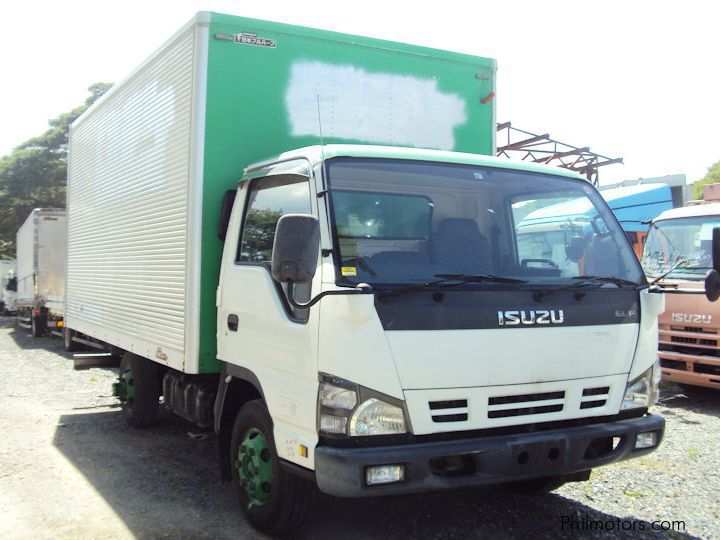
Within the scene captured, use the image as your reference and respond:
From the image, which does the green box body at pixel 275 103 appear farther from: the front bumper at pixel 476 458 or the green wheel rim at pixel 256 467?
the front bumper at pixel 476 458

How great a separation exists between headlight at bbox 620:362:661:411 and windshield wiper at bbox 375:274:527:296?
3.15 feet

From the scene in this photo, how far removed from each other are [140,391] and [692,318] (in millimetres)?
6129

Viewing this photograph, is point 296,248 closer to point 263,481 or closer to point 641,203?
point 263,481

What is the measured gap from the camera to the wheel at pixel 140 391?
21.3 ft

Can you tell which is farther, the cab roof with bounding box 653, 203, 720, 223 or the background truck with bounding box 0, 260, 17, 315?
the background truck with bounding box 0, 260, 17, 315

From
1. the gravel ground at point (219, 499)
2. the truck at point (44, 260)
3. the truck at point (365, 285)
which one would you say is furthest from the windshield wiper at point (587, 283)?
the truck at point (44, 260)

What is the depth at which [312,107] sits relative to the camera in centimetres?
506

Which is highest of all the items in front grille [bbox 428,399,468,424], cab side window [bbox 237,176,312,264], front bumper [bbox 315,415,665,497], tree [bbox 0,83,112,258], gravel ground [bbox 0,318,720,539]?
tree [bbox 0,83,112,258]

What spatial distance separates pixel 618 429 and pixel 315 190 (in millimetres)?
2155

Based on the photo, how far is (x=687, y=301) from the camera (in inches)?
303

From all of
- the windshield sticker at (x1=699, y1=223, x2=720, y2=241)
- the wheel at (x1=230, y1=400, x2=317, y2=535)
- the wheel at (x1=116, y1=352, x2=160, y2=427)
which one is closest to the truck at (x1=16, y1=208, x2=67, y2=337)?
the wheel at (x1=116, y1=352, x2=160, y2=427)

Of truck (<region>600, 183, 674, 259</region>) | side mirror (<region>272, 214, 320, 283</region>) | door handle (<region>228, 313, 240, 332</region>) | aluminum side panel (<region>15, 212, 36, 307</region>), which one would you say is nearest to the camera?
side mirror (<region>272, 214, 320, 283</region>)

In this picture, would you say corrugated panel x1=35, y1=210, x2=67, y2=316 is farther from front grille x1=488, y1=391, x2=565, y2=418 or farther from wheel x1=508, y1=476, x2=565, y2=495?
front grille x1=488, y1=391, x2=565, y2=418

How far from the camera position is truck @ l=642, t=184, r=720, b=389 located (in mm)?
7477
